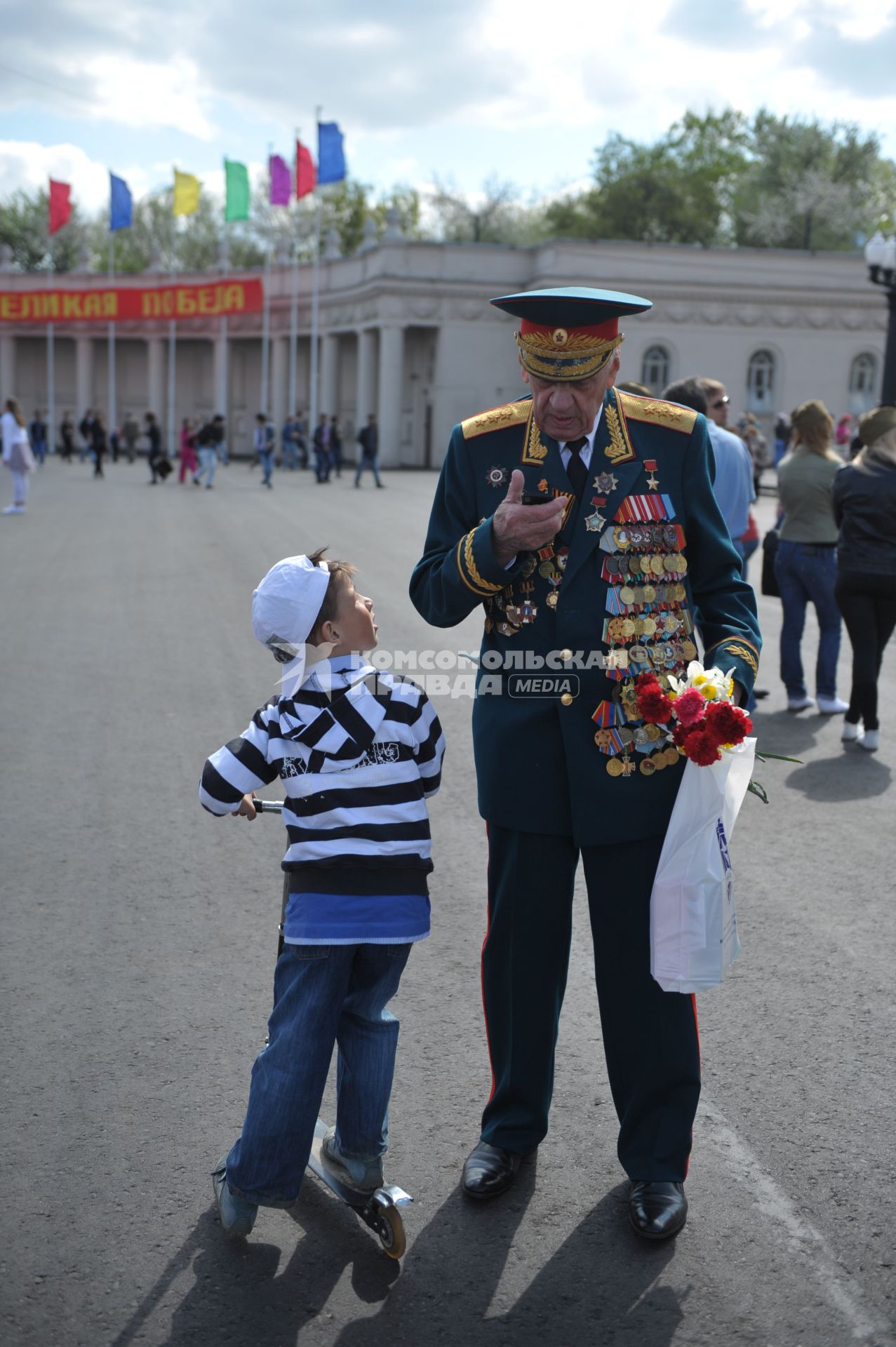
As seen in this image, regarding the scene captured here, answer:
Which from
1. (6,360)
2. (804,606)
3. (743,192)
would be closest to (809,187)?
(743,192)

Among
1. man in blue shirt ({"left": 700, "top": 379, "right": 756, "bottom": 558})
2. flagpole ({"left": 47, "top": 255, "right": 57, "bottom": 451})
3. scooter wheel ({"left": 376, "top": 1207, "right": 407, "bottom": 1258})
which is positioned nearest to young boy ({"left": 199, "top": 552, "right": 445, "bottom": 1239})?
scooter wheel ({"left": 376, "top": 1207, "right": 407, "bottom": 1258})

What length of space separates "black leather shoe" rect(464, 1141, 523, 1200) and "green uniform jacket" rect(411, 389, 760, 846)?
2.85ft

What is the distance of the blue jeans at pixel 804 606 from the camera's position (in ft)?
28.9

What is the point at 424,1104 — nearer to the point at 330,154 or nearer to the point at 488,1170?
the point at 488,1170

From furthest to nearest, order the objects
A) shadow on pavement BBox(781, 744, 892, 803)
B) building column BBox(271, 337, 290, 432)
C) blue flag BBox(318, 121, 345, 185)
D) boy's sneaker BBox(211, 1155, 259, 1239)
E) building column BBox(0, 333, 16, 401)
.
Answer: building column BBox(0, 333, 16, 401), building column BBox(271, 337, 290, 432), blue flag BBox(318, 121, 345, 185), shadow on pavement BBox(781, 744, 892, 803), boy's sneaker BBox(211, 1155, 259, 1239)

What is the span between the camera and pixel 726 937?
304 centimetres

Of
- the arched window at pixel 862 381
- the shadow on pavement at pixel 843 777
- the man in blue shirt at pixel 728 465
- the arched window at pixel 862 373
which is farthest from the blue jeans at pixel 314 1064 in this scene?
the arched window at pixel 862 373

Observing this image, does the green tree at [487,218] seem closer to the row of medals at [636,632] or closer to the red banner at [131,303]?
the red banner at [131,303]

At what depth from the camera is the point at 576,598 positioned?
3111 mm

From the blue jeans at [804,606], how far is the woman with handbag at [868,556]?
732 mm

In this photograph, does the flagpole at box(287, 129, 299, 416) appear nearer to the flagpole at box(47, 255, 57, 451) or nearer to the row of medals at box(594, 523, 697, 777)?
the flagpole at box(47, 255, 57, 451)

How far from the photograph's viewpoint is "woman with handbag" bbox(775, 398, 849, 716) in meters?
8.72

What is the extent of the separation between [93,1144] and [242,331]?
57.8 meters

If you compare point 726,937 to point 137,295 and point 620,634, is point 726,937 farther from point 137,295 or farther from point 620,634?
point 137,295
